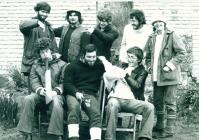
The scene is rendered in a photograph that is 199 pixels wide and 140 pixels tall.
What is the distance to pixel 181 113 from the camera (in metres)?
9.22

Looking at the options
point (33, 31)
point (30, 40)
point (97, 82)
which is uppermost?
point (33, 31)

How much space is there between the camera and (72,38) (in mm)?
7957

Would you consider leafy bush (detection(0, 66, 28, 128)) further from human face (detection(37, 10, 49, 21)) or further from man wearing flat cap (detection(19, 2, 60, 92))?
human face (detection(37, 10, 49, 21))

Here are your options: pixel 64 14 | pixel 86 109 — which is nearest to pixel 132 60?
pixel 86 109

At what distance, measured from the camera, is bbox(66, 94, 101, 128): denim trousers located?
272 inches

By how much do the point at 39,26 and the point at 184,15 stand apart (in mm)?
4335

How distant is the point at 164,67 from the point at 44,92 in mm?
1936

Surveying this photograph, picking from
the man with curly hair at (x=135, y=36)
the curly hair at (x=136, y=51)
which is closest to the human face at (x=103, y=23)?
the man with curly hair at (x=135, y=36)

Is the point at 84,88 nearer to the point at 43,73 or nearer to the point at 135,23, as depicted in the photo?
the point at 43,73

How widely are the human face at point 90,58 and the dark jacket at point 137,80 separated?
553 millimetres

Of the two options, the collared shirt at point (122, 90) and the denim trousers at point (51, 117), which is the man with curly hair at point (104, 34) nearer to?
the collared shirt at point (122, 90)

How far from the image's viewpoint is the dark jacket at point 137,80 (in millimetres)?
7184

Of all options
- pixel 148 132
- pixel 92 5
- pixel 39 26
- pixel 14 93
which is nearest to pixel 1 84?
pixel 14 93

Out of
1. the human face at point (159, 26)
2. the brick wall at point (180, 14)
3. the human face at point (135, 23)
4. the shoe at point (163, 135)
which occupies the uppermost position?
the brick wall at point (180, 14)
